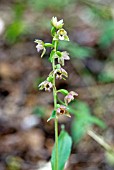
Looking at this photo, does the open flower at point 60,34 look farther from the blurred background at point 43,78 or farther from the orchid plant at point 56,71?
the blurred background at point 43,78

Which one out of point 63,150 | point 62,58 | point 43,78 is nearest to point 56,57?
point 62,58

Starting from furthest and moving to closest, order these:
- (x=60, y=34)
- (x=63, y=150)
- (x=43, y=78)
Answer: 1. (x=43, y=78)
2. (x=63, y=150)
3. (x=60, y=34)

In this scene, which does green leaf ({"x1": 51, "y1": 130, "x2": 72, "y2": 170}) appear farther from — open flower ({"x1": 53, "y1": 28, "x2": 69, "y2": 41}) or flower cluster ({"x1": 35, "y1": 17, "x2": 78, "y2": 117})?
open flower ({"x1": 53, "y1": 28, "x2": 69, "y2": 41})

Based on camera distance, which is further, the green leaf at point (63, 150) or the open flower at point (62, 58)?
the green leaf at point (63, 150)

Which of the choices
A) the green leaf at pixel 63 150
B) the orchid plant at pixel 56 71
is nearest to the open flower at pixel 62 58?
the orchid plant at pixel 56 71

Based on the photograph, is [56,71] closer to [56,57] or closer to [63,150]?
[56,57]

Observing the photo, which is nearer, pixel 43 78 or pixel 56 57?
pixel 56 57

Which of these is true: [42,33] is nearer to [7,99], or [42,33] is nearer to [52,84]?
[7,99]

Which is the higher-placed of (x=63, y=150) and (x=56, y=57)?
(x=56, y=57)
